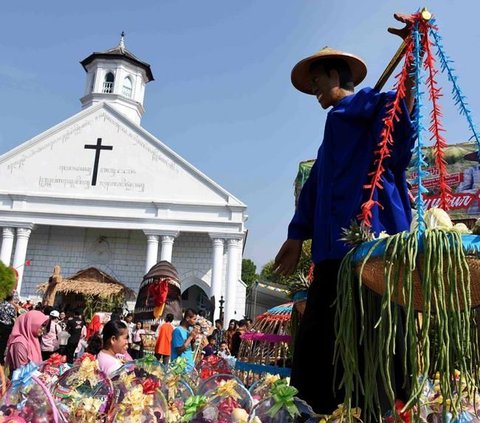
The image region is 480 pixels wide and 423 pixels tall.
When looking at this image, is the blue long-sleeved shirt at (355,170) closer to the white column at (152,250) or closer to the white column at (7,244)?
the white column at (152,250)

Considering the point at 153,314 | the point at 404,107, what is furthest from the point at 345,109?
the point at 153,314

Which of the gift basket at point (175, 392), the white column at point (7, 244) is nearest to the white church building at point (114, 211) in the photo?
the white column at point (7, 244)

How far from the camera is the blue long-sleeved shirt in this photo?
7.06 ft

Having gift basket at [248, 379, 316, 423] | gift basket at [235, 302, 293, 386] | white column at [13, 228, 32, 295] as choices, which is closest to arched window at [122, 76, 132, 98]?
white column at [13, 228, 32, 295]

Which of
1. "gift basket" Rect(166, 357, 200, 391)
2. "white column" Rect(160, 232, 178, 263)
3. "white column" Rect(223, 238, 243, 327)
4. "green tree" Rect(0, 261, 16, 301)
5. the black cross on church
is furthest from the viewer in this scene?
the black cross on church

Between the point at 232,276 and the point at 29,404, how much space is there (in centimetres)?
2158

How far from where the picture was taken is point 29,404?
6.57 ft

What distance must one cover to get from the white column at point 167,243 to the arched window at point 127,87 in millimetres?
11203

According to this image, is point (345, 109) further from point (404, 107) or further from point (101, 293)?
point (101, 293)

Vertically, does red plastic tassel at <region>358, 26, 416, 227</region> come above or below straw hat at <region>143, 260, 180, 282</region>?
below

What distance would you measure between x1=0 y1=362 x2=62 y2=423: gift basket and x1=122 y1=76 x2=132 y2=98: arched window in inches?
1191

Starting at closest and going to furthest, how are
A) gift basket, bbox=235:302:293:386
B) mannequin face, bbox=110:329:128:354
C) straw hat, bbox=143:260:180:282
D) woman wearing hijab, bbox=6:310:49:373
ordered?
mannequin face, bbox=110:329:128:354
woman wearing hijab, bbox=6:310:49:373
gift basket, bbox=235:302:293:386
straw hat, bbox=143:260:180:282

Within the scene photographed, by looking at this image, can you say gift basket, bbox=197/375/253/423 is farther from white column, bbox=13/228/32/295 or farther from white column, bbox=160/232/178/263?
white column, bbox=13/228/32/295

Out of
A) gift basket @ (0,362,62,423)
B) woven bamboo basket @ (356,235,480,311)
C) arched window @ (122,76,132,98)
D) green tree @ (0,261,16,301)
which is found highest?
arched window @ (122,76,132,98)
